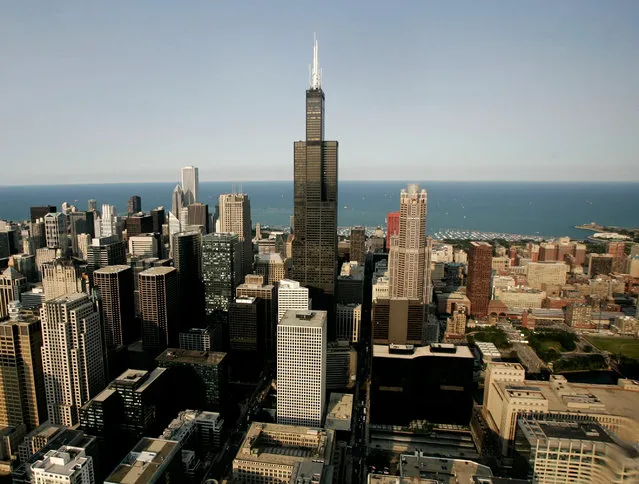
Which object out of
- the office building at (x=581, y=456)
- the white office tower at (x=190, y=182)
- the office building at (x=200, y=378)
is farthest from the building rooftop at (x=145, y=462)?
the white office tower at (x=190, y=182)

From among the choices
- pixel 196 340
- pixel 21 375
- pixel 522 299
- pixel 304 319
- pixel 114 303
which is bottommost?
pixel 522 299

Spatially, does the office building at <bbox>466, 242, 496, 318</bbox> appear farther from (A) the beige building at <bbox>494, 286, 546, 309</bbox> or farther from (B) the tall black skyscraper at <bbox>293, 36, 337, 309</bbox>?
(B) the tall black skyscraper at <bbox>293, 36, 337, 309</bbox>

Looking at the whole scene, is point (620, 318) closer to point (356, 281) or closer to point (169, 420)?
point (356, 281)

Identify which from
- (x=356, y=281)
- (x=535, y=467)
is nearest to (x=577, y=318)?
(x=356, y=281)

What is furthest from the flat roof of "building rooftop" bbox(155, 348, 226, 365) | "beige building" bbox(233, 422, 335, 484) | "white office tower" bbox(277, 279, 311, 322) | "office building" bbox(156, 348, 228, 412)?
"building rooftop" bbox(155, 348, 226, 365)

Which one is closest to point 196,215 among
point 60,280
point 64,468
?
point 60,280

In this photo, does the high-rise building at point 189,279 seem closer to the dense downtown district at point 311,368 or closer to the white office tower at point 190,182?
the dense downtown district at point 311,368

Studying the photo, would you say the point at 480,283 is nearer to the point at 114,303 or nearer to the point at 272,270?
the point at 272,270
